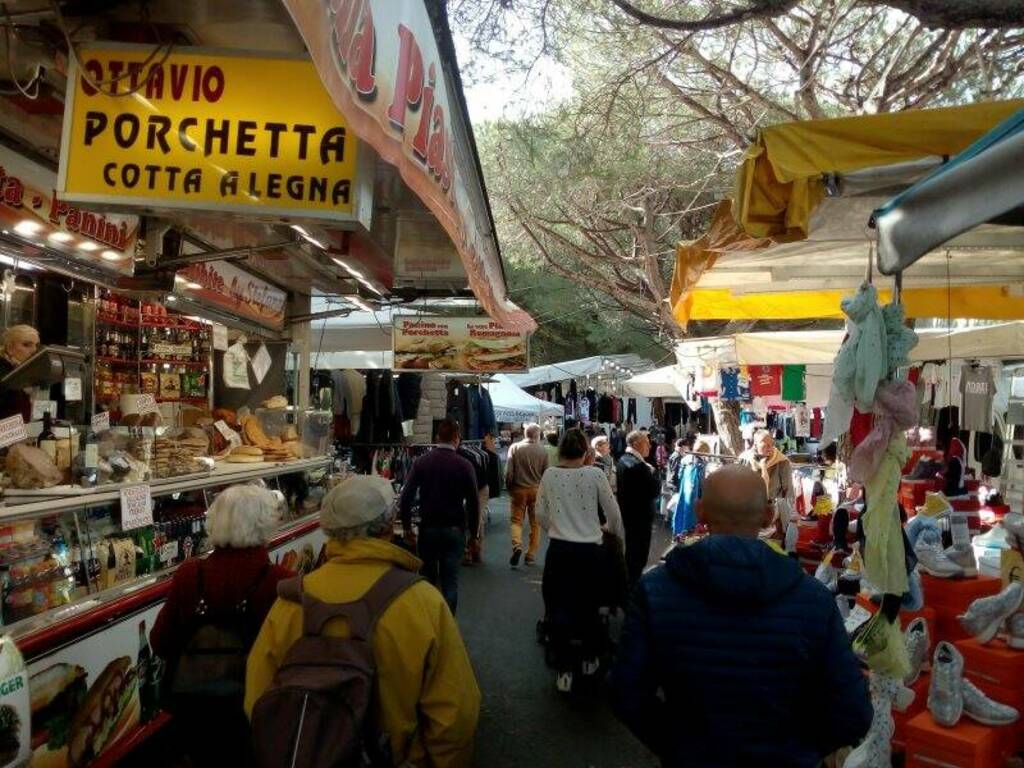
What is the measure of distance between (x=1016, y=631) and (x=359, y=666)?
3051 mm

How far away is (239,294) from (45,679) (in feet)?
14.8

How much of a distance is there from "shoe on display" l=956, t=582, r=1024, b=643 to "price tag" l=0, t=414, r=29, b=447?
177 inches

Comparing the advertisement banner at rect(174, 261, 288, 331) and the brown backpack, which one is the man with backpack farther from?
the advertisement banner at rect(174, 261, 288, 331)

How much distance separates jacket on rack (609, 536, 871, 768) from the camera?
7.72 feet

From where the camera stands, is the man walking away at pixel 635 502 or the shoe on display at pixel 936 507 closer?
the shoe on display at pixel 936 507

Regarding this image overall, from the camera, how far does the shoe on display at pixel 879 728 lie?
355cm

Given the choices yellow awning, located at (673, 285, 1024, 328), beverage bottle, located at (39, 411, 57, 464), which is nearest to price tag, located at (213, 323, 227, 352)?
beverage bottle, located at (39, 411, 57, 464)

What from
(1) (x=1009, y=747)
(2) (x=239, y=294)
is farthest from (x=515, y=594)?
(1) (x=1009, y=747)

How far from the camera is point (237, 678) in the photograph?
3303mm

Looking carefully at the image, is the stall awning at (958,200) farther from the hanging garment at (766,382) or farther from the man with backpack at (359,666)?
the hanging garment at (766,382)

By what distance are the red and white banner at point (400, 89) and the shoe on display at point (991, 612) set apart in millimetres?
2980

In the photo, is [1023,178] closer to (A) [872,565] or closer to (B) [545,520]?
(A) [872,565]

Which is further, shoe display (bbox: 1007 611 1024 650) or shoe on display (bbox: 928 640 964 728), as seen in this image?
shoe display (bbox: 1007 611 1024 650)

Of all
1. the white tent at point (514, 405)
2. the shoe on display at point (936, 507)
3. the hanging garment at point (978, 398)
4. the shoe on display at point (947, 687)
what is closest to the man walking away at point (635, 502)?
the hanging garment at point (978, 398)
